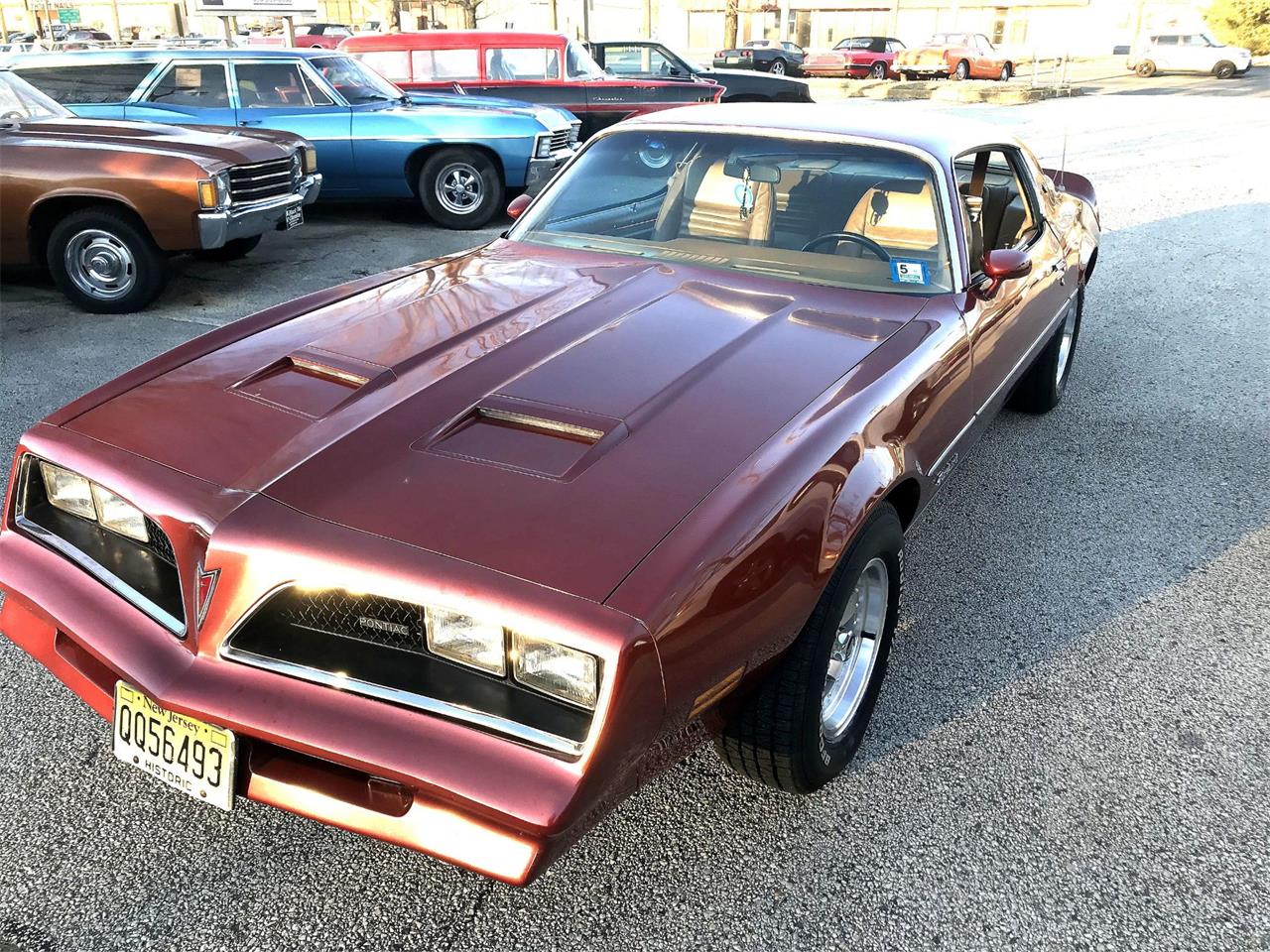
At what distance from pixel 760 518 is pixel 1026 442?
3065 millimetres

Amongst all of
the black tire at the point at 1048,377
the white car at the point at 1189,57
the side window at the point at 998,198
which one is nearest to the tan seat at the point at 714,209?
the side window at the point at 998,198

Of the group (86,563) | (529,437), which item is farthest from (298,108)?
(529,437)

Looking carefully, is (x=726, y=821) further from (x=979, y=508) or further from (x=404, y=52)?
(x=404, y=52)

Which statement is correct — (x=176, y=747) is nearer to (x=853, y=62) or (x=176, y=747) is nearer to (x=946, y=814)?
(x=946, y=814)

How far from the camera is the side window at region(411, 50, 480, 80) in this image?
11.4 m

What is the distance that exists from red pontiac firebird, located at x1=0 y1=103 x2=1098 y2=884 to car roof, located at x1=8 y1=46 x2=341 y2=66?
6625 mm

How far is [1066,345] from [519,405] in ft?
12.0

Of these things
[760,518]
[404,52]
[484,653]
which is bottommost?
[484,653]

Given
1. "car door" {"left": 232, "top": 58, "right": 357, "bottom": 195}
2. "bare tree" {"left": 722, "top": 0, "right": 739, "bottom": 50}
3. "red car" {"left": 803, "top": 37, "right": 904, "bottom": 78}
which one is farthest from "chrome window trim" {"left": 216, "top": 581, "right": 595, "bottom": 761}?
"bare tree" {"left": 722, "top": 0, "right": 739, "bottom": 50}

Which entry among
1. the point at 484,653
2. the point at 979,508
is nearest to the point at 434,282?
the point at 484,653

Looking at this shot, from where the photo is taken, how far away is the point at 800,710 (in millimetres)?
2156

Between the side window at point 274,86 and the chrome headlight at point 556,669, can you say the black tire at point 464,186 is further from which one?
the chrome headlight at point 556,669

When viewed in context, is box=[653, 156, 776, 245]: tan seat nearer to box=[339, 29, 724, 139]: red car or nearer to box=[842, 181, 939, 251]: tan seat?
box=[842, 181, 939, 251]: tan seat

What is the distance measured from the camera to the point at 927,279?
10.2 feet
